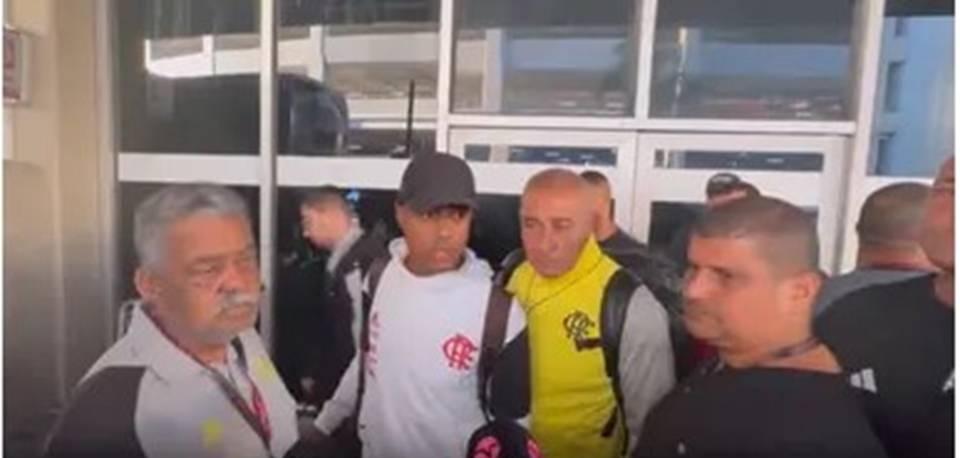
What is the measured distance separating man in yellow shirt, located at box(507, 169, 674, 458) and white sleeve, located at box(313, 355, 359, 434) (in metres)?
0.33

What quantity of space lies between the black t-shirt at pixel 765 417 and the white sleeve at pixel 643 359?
0.11 feet

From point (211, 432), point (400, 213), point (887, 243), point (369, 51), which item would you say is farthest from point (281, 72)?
point (887, 243)

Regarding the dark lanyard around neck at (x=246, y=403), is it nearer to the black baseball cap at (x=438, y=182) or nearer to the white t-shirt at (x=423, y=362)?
the white t-shirt at (x=423, y=362)

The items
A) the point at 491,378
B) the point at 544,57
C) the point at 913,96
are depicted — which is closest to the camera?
the point at 913,96

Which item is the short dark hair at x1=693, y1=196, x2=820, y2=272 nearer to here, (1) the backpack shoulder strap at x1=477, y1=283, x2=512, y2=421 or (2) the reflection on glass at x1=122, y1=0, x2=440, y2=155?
(1) the backpack shoulder strap at x1=477, y1=283, x2=512, y2=421

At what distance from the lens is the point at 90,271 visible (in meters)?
1.26

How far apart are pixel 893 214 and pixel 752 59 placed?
32 centimetres

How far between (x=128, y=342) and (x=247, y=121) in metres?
0.46

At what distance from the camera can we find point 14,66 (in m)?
1.21

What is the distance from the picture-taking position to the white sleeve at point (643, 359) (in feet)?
3.92

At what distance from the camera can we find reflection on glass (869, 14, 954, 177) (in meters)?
1.05

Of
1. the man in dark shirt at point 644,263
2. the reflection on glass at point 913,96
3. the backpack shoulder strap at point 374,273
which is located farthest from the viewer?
the backpack shoulder strap at point 374,273

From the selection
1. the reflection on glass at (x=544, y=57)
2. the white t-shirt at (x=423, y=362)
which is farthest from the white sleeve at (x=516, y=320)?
the reflection on glass at (x=544, y=57)

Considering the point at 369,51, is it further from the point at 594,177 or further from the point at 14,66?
the point at 14,66
